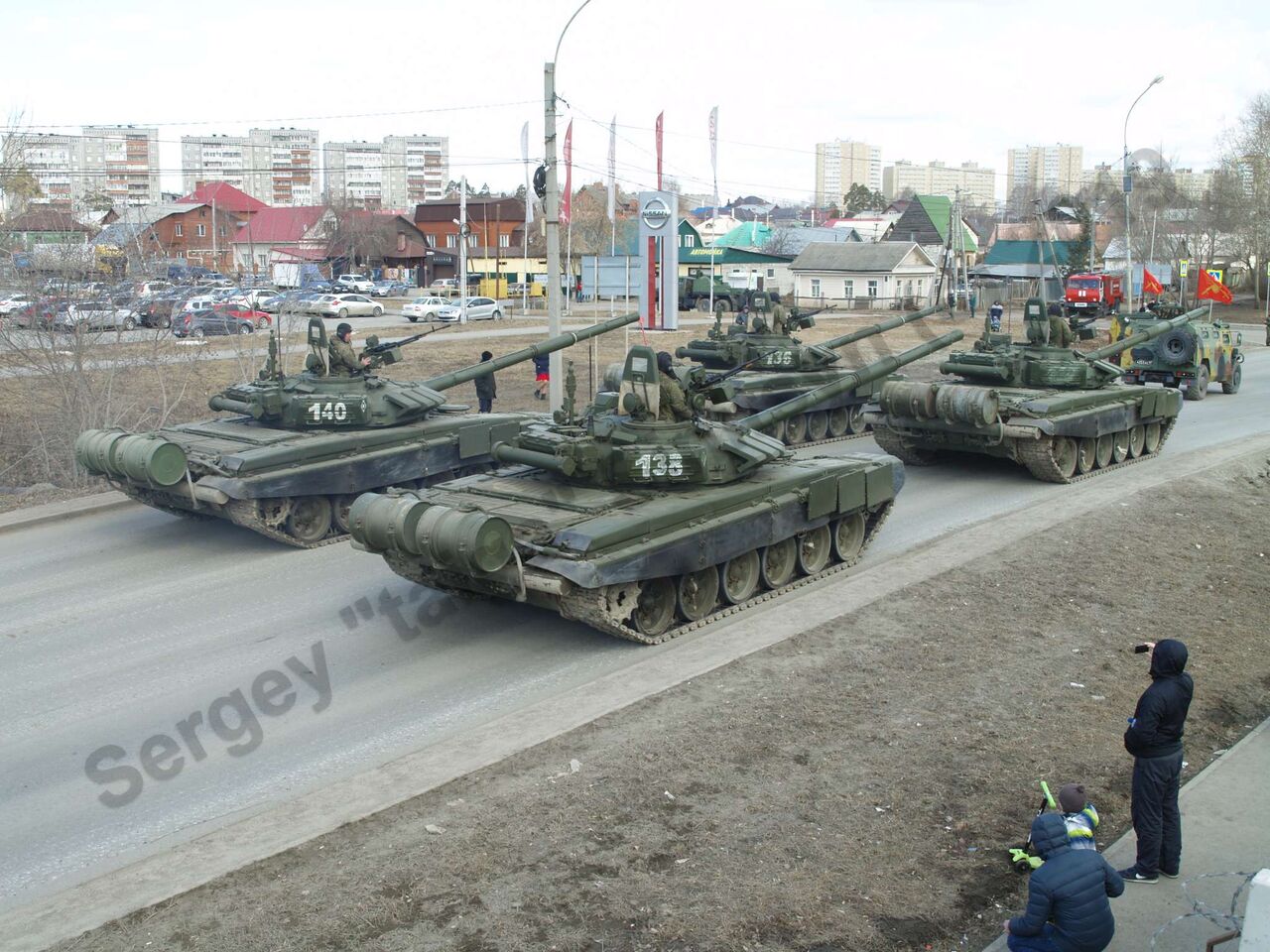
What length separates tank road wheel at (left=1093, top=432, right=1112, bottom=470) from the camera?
62.0 feet

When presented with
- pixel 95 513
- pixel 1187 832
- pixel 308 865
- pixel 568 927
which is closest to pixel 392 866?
pixel 308 865

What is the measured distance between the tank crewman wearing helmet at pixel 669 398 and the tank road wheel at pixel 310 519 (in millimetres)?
4934

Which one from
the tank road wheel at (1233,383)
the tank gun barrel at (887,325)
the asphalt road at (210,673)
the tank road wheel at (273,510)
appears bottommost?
the asphalt road at (210,673)

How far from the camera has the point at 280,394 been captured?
15.6 metres

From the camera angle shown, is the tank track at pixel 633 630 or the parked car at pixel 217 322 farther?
the parked car at pixel 217 322

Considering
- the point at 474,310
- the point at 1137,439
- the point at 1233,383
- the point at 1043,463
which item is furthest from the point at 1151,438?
the point at 474,310

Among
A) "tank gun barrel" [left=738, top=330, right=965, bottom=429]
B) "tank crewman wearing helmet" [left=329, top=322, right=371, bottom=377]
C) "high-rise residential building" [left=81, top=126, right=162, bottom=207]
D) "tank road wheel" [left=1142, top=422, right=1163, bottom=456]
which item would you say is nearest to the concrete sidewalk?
"tank gun barrel" [left=738, top=330, right=965, bottom=429]

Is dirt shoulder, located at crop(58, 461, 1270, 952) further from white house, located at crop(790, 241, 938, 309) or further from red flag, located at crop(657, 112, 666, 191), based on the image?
white house, located at crop(790, 241, 938, 309)

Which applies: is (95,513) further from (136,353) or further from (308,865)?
(308,865)

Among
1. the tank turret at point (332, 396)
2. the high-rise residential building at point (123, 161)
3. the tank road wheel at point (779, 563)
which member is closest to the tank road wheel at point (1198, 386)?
the tank turret at point (332, 396)

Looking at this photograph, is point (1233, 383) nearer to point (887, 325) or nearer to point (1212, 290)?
point (1212, 290)

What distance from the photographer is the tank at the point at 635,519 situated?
10.5 m

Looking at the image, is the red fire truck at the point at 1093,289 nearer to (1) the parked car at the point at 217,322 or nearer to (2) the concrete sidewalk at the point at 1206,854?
(1) the parked car at the point at 217,322

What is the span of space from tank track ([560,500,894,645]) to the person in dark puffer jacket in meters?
5.29
